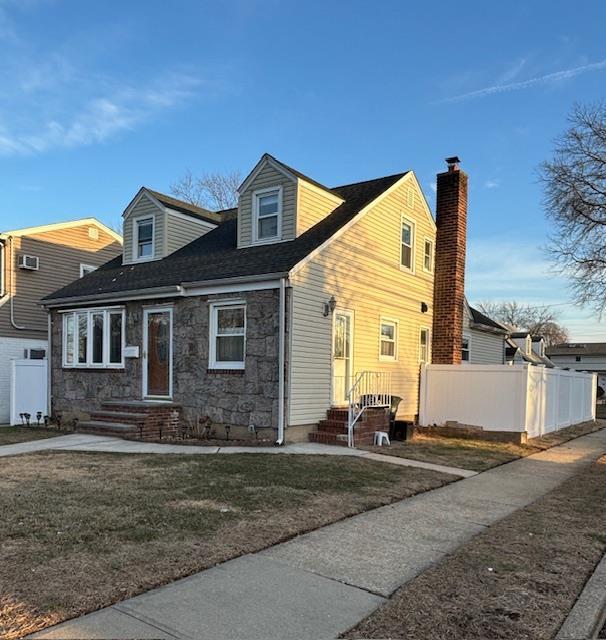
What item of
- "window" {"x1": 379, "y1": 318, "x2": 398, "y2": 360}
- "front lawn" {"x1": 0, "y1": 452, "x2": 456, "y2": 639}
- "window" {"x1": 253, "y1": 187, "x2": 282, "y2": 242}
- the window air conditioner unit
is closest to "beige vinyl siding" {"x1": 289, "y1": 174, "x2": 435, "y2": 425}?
"window" {"x1": 379, "y1": 318, "x2": 398, "y2": 360}

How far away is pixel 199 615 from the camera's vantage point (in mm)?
3406

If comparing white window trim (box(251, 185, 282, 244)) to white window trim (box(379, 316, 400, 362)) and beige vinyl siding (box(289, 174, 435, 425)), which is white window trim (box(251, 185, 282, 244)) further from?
white window trim (box(379, 316, 400, 362))

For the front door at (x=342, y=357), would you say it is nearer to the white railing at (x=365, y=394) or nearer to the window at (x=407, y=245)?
the white railing at (x=365, y=394)

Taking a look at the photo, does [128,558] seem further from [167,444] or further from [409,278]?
[409,278]

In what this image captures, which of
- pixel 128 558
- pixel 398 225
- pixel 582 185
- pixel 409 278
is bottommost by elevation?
pixel 128 558

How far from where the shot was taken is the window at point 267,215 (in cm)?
1272

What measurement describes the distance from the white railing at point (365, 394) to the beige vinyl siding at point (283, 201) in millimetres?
3632

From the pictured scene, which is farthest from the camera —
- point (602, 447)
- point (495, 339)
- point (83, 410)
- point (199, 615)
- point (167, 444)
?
point (495, 339)

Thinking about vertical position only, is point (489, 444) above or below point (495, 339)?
below

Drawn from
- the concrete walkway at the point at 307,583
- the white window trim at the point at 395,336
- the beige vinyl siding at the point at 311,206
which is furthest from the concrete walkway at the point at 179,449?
the beige vinyl siding at the point at 311,206

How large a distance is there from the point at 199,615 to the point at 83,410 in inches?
465

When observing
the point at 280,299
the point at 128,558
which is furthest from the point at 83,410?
the point at 128,558

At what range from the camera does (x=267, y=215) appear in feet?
42.5

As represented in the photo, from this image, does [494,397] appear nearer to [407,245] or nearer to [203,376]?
[407,245]
